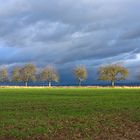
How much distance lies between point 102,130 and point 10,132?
495 centimetres

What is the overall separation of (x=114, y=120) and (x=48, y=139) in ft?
24.2

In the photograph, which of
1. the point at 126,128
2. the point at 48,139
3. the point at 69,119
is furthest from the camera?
the point at 69,119

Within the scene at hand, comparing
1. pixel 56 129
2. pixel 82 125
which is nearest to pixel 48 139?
pixel 56 129

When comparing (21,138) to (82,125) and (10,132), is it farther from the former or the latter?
(82,125)

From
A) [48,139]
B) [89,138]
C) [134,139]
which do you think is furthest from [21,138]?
[134,139]

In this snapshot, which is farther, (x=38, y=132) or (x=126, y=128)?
(x=126, y=128)

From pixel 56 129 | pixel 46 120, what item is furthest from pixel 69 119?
pixel 56 129

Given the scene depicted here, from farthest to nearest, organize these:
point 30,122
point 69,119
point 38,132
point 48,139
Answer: point 69,119 < point 30,122 < point 38,132 < point 48,139

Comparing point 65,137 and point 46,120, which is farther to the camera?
point 46,120

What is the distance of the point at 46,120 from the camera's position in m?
26.2

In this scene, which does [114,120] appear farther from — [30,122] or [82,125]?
[30,122]

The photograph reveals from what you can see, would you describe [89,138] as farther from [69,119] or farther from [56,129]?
[69,119]

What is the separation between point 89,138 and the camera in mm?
20109

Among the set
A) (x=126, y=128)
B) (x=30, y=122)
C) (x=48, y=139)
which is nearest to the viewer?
(x=48, y=139)
